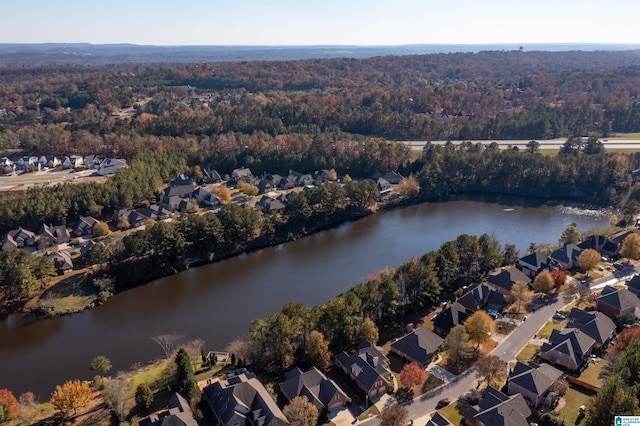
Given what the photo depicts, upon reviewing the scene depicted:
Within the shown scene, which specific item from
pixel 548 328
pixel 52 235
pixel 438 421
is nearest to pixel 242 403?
pixel 438 421

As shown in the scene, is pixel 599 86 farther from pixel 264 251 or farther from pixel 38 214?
pixel 38 214

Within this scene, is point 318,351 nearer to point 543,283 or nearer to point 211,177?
point 543,283

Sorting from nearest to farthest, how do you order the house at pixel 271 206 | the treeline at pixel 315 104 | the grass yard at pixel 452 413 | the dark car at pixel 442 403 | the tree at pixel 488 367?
the grass yard at pixel 452 413
the dark car at pixel 442 403
the tree at pixel 488 367
the house at pixel 271 206
the treeline at pixel 315 104

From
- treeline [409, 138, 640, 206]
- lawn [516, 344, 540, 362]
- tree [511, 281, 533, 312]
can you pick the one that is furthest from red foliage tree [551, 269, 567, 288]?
treeline [409, 138, 640, 206]

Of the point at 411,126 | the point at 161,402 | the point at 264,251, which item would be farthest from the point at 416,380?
the point at 411,126

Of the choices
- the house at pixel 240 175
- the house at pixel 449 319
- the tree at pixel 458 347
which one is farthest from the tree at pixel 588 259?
the house at pixel 240 175

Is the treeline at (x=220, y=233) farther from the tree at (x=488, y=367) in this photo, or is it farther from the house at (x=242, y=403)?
the tree at (x=488, y=367)
